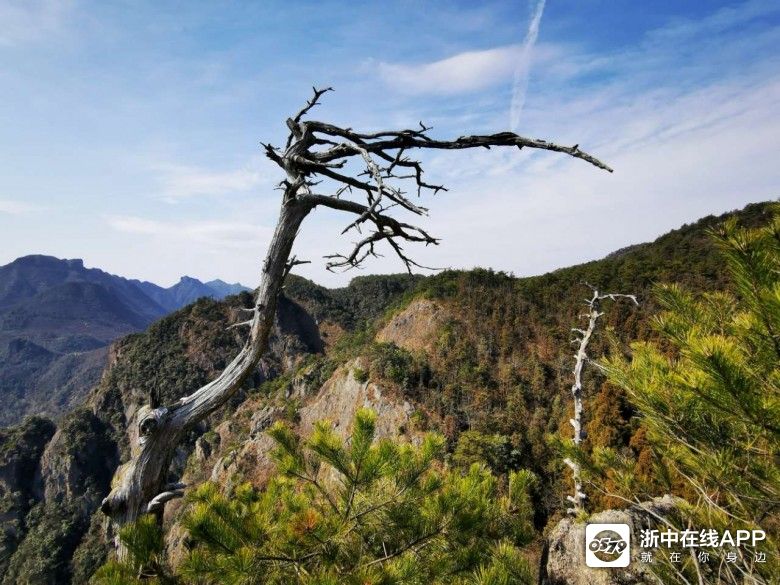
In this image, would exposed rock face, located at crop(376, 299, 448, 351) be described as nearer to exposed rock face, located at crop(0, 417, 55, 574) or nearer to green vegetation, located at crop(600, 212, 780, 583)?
green vegetation, located at crop(600, 212, 780, 583)

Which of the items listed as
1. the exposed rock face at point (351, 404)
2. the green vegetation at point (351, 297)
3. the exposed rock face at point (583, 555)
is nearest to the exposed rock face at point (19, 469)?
the green vegetation at point (351, 297)

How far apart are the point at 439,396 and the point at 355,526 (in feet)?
64.4

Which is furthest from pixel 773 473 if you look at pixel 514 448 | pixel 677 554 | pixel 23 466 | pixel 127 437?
pixel 23 466

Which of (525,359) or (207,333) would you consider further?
(207,333)

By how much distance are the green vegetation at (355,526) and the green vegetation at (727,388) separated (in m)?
1.29

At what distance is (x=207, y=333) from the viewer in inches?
2569

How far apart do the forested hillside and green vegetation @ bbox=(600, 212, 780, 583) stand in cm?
27

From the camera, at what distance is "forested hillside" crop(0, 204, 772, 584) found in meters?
17.4

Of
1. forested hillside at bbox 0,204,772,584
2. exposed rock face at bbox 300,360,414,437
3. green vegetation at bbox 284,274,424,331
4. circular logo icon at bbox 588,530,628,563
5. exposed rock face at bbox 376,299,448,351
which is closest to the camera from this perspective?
circular logo icon at bbox 588,530,628,563

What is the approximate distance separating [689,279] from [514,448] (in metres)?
17.6

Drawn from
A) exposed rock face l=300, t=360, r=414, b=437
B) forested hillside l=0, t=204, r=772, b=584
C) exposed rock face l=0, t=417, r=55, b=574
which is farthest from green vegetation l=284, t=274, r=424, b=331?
exposed rock face l=300, t=360, r=414, b=437

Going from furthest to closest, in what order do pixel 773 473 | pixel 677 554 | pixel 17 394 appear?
pixel 17 394
pixel 677 554
pixel 773 473

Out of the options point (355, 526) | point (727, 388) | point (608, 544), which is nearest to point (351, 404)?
point (608, 544)

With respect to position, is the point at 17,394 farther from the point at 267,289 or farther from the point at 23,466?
the point at 267,289
